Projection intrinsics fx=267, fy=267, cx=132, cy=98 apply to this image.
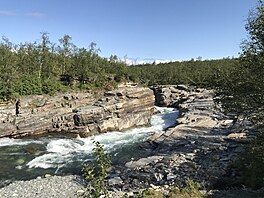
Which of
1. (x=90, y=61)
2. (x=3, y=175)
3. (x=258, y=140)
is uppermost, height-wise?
(x=90, y=61)

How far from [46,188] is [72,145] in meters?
12.7

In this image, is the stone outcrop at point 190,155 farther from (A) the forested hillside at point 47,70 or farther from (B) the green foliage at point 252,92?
(A) the forested hillside at point 47,70

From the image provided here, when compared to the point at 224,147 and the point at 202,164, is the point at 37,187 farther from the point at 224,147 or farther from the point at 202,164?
the point at 224,147

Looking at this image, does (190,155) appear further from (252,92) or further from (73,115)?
(73,115)

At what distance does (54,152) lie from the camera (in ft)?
90.7

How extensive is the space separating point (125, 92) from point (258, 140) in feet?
103

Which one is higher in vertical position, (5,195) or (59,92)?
(59,92)

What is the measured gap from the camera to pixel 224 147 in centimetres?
2411

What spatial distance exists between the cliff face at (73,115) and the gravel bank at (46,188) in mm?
16262

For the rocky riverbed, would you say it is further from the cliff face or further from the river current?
the cliff face

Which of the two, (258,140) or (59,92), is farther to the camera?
(59,92)

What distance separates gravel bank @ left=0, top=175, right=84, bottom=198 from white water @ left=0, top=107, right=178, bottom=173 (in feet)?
12.0

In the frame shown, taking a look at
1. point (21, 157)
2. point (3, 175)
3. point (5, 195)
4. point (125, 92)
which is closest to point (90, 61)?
point (125, 92)

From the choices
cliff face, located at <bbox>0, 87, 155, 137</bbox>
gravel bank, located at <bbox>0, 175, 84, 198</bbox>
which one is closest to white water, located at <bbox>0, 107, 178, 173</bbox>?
cliff face, located at <bbox>0, 87, 155, 137</bbox>
